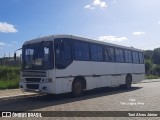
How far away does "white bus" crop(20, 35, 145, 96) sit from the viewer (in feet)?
48.9

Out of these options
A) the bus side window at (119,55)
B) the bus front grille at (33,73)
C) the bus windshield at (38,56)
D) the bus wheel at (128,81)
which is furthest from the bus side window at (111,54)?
the bus front grille at (33,73)

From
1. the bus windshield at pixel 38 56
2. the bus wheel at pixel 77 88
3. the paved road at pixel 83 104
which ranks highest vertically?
the bus windshield at pixel 38 56

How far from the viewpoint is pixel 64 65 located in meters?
15.5

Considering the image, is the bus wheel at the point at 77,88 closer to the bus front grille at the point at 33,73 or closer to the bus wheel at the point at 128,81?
the bus front grille at the point at 33,73

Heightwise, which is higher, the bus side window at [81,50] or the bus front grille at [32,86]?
the bus side window at [81,50]

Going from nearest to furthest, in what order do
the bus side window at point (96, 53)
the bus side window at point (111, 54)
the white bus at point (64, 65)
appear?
the white bus at point (64, 65) < the bus side window at point (96, 53) < the bus side window at point (111, 54)

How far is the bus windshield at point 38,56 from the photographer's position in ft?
49.0

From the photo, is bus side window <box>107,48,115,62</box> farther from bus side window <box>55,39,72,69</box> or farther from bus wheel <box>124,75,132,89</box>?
bus side window <box>55,39,72,69</box>

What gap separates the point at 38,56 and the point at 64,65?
1436mm

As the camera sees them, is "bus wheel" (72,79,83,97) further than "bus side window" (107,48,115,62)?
No

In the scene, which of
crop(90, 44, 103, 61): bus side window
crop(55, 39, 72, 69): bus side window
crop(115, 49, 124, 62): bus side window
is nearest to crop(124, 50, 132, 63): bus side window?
crop(115, 49, 124, 62): bus side window

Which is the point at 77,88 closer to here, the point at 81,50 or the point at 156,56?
the point at 81,50

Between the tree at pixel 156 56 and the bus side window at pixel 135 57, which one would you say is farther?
the tree at pixel 156 56

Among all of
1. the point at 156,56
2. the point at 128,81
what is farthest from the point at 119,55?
the point at 156,56
